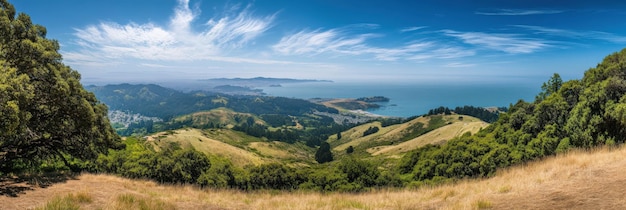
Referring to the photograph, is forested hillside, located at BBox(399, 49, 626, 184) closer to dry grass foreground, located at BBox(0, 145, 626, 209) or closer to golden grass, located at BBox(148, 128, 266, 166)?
dry grass foreground, located at BBox(0, 145, 626, 209)

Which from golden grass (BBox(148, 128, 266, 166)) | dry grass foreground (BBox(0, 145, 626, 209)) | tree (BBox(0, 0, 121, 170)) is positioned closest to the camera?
dry grass foreground (BBox(0, 145, 626, 209))

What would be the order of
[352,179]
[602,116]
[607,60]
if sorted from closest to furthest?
[602,116]
[352,179]
[607,60]

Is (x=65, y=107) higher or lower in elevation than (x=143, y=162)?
higher

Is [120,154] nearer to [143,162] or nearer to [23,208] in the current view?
[143,162]

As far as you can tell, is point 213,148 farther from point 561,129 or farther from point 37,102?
point 561,129

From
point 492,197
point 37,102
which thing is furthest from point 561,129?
point 37,102

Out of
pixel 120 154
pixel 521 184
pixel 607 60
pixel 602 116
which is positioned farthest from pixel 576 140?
pixel 120 154

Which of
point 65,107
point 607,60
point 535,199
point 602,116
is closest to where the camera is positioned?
point 535,199

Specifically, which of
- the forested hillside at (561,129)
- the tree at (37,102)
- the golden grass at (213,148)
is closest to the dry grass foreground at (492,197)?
the tree at (37,102)

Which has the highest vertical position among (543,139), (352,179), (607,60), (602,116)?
(607,60)

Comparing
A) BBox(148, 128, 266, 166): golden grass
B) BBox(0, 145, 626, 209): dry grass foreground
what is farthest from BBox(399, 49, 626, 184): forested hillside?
BBox(148, 128, 266, 166): golden grass
